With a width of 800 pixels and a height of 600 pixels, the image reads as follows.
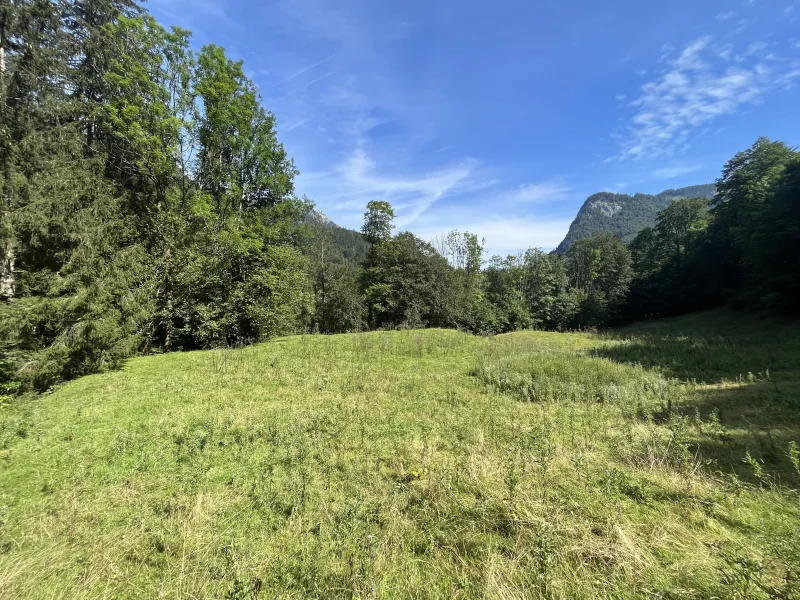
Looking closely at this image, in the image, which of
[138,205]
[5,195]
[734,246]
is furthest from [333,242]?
[734,246]

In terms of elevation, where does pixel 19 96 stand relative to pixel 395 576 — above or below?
above

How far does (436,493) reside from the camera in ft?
14.0

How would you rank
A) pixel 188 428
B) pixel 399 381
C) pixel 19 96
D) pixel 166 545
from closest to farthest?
pixel 166 545 → pixel 188 428 → pixel 399 381 → pixel 19 96

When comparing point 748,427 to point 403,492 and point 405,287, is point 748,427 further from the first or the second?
point 405,287

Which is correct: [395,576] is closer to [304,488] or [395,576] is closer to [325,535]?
[325,535]

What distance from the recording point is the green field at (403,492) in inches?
114

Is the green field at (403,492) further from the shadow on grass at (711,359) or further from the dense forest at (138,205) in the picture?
the dense forest at (138,205)


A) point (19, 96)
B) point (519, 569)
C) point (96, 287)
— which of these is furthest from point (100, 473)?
point (19, 96)

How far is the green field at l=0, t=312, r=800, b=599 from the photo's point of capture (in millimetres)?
2893

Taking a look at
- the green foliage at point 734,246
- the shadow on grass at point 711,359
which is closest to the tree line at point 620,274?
the green foliage at point 734,246

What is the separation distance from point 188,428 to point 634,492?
764 cm

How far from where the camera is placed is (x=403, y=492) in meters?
4.33

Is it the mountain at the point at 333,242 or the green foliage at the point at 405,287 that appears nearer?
the green foliage at the point at 405,287

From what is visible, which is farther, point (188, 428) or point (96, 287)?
point (96, 287)
